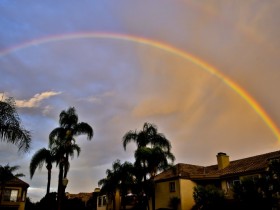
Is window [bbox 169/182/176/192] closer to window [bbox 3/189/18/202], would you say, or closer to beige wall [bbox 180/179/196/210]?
beige wall [bbox 180/179/196/210]

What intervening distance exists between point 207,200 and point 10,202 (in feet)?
126

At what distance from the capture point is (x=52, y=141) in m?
28.3

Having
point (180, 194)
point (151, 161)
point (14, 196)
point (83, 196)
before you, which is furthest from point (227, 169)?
point (83, 196)

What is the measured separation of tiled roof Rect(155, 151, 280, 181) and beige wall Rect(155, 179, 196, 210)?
2.54ft

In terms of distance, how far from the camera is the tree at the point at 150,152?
1286 inches

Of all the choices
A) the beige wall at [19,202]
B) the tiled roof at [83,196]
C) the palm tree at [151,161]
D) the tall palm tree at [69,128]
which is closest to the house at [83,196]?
the tiled roof at [83,196]

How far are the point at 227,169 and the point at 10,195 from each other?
3791cm

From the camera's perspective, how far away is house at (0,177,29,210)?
5266 centimetres

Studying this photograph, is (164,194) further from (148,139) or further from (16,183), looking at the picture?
(16,183)

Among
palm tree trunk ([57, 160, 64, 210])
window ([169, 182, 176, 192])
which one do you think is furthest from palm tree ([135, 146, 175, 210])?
palm tree trunk ([57, 160, 64, 210])

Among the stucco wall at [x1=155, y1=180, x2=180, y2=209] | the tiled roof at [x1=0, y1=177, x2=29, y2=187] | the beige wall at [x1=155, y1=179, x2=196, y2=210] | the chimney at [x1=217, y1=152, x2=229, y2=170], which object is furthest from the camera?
the tiled roof at [x1=0, y1=177, x2=29, y2=187]

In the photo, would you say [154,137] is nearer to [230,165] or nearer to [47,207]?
[230,165]

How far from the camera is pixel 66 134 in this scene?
1113 inches

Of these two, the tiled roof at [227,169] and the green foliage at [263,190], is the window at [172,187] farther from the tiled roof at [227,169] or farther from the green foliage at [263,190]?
the green foliage at [263,190]
